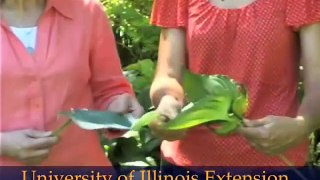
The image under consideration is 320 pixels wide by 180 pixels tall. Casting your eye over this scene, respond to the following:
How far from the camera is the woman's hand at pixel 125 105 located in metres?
1.92

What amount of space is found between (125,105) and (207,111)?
338 mm

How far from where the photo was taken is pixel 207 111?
1.65 meters

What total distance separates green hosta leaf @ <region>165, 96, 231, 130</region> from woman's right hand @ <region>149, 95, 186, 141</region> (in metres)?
0.09

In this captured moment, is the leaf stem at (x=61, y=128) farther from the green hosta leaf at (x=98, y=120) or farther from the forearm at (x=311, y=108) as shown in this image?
the forearm at (x=311, y=108)

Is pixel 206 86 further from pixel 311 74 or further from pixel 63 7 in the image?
pixel 63 7

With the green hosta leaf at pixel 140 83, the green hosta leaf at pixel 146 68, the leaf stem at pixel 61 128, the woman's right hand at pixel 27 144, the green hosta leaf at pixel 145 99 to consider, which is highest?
the leaf stem at pixel 61 128

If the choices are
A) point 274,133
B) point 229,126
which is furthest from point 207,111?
point 274,133

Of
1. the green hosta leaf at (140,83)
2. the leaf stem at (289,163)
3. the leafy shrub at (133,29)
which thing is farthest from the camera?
the leafy shrub at (133,29)

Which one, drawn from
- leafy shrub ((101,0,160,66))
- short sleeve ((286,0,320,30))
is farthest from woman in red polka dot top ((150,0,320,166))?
leafy shrub ((101,0,160,66))

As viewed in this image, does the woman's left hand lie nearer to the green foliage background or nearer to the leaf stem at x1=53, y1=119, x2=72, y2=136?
the leaf stem at x1=53, y1=119, x2=72, y2=136

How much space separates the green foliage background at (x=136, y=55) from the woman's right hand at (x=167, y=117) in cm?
44

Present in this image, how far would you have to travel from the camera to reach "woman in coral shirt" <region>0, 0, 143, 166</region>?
6.07 feet

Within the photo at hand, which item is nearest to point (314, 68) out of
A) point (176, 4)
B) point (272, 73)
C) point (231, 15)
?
point (272, 73)

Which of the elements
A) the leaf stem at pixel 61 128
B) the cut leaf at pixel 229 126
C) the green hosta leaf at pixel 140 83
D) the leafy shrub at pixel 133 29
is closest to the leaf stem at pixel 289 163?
the cut leaf at pixel 229 126
